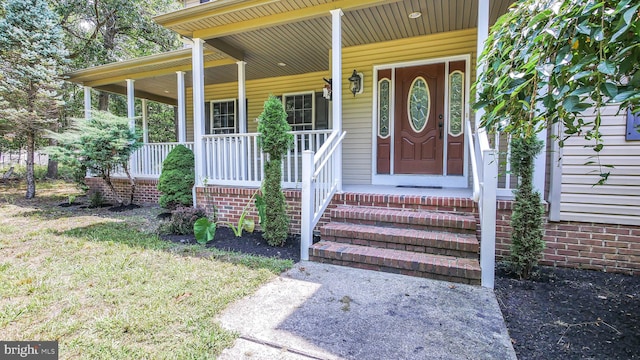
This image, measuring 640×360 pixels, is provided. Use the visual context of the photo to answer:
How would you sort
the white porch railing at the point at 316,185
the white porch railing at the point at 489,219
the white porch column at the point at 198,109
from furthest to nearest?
the white porch column at the point at 198,109 → the white porch railing at the point at 316,185 → the white porch railing at the point at 489,219

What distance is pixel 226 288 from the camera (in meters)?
2.71

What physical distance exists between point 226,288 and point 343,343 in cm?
123

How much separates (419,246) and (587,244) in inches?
68.3

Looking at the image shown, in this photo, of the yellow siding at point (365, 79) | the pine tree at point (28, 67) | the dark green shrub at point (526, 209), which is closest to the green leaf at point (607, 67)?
the dark green shrub at point (526, 209)

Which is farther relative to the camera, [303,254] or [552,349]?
[303,254]

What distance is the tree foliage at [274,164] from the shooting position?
3.85 metres

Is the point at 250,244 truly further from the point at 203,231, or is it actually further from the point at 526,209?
the point at 526,209

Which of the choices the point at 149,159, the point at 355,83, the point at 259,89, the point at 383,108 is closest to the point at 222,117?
the point at 259,89

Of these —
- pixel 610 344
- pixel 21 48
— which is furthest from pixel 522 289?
pixel 21 48

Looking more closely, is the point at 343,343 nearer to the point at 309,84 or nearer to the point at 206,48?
the point at 206,48

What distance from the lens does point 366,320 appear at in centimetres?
224

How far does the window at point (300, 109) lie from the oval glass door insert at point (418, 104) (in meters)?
2.59

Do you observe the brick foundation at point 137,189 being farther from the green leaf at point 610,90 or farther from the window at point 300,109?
the green leaf at point 610,90

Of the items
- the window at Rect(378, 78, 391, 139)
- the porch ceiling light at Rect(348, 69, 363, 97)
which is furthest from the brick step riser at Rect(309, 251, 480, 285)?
the porch ceiling light at Rect(348, 69, 363, 97)
